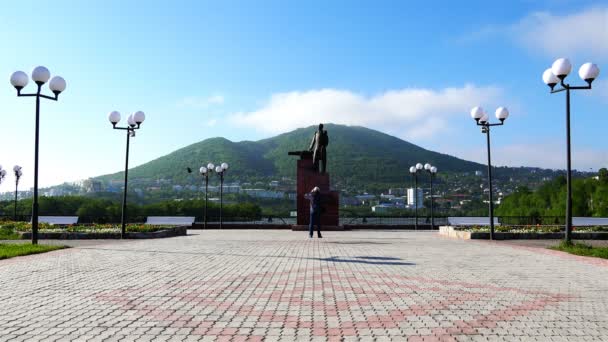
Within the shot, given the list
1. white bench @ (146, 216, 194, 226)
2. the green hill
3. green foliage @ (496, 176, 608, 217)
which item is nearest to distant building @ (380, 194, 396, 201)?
the green hill

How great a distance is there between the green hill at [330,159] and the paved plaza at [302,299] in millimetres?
85268

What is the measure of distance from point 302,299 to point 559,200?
207 feet

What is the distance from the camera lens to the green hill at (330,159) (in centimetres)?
10200

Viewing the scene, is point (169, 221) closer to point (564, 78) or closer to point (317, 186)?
point (317, 186)

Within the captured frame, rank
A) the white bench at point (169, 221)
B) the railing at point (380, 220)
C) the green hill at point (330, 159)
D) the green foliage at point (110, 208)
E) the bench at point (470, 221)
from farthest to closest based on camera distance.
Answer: the green hill at point (330, 159), the green foliage at point (110, 208), the white bench at point (169, 221), the bench at point (470, 221), the railing at point (380, 220)

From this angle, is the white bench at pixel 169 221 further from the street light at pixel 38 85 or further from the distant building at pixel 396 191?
the distant building at pixel 396 191

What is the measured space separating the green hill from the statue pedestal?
6847 centimetres

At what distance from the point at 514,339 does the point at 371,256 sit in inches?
271

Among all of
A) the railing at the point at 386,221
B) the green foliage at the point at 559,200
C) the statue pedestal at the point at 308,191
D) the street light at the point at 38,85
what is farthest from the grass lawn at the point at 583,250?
the green foliage at the point at 559,200

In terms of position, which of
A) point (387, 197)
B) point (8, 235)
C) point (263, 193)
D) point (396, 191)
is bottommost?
point (8, 235)

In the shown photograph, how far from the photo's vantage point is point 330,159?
109188 millimetres

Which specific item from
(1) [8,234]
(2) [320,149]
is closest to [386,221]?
(2) [320,149]

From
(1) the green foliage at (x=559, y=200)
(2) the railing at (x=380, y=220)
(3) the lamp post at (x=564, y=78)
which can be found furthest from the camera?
(1) the green foliage at (x=559, y=200)

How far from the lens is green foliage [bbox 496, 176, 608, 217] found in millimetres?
55312
